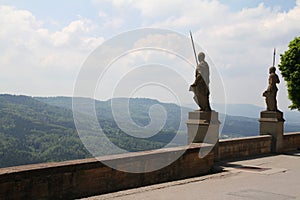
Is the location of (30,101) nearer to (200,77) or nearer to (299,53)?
(299,53)

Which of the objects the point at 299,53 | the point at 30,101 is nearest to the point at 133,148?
→ the point at 299,53

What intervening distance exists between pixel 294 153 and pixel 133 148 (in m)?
6.49

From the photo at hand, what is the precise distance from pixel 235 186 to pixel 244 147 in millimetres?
4994

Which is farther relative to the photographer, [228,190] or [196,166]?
[196,166]

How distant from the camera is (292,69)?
20.7 metres

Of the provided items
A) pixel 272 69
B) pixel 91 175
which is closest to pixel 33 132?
pixel 272 69

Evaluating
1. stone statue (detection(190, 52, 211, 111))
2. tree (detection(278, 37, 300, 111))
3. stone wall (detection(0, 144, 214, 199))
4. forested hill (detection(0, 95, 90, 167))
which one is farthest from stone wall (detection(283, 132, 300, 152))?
forested hill (detection(0, 95, 90, 167))

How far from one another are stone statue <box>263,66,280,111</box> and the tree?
614 cm

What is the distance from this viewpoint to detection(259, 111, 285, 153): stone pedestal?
14.8m

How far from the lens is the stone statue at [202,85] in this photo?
35.7 feet

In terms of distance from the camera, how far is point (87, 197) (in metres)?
6.79

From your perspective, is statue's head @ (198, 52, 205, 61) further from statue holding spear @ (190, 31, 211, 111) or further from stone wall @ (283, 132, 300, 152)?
stone wall @ (283, 132, 300, 152)

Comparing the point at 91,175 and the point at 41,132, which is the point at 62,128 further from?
the point at 91,175

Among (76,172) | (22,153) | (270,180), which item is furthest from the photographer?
(22,153)
